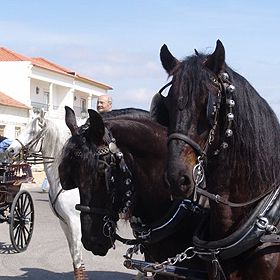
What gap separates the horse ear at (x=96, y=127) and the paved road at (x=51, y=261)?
3.10 m

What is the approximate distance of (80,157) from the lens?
3514 millimetres

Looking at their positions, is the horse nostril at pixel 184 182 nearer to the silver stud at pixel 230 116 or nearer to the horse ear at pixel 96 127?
the silver stud at pixel 230 116

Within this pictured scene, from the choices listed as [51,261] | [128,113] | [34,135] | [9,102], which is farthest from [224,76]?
[9,102]

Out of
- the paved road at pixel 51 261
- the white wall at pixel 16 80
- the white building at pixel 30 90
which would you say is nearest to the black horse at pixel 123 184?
the paved road at pixel 51 261

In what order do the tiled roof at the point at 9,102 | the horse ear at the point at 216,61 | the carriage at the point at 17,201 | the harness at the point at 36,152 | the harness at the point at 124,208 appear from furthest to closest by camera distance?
the tiled roof at the point at 9,102 < the carriage at the point at 17,201 < the harness at the point at 36,152 < the harness at the point at 124,208 < the horse ear at the point at 216,61

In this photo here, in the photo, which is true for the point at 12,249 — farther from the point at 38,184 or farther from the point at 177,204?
the point at 38,184

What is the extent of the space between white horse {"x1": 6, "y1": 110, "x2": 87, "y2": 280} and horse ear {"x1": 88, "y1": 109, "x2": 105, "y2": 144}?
4.78 ft

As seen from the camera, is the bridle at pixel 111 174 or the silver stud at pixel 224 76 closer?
the silver stud at pixel 224 76

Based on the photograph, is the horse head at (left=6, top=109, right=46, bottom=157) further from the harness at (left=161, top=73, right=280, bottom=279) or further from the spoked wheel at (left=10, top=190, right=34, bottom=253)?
the harness at (left=161, top=73, right=280, bottom=279)

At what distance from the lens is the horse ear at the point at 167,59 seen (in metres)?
2.64

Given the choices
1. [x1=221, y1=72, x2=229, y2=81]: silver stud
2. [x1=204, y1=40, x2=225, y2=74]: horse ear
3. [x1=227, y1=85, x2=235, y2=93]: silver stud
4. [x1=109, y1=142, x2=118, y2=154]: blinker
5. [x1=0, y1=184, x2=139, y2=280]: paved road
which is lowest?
[x1=0, y1=184, x2=139, y2=280]: paved road

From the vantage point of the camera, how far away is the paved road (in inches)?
267

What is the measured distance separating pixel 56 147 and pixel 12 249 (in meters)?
2.99

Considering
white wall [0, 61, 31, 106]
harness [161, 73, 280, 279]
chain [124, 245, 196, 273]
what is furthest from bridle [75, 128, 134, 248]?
white wall [0, 61, 31, 106]
